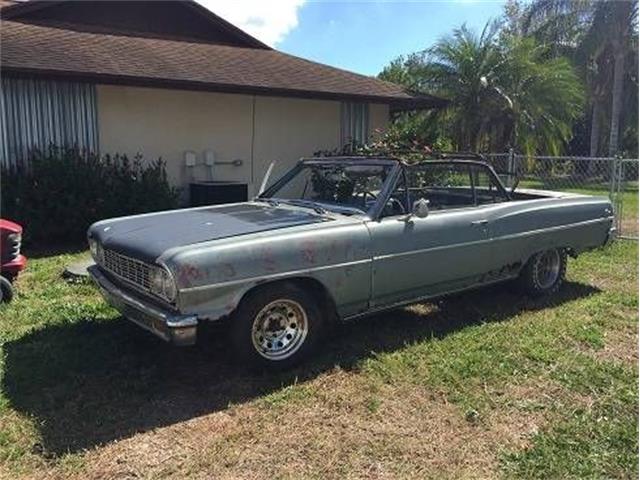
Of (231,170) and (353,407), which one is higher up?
(231,170)

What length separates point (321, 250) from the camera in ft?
14.2

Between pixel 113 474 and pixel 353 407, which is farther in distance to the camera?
pixel 353 407

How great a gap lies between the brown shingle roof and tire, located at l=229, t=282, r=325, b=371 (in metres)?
6.33

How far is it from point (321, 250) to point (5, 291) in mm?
3252

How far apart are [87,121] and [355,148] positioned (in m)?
5.32

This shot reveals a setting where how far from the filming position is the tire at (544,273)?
19.9ft

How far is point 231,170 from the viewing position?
12.0 metres

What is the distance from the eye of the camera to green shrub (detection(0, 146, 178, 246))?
8.82m

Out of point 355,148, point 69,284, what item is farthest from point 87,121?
point 355,148

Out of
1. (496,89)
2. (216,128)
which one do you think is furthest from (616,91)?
(216,128)

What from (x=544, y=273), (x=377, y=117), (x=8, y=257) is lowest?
(x=544, y=273)

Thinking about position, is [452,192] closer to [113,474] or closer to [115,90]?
[113,474]

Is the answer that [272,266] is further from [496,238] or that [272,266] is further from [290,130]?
[290,130]

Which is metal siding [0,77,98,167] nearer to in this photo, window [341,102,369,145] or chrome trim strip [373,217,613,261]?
window [341,102,369,145]
